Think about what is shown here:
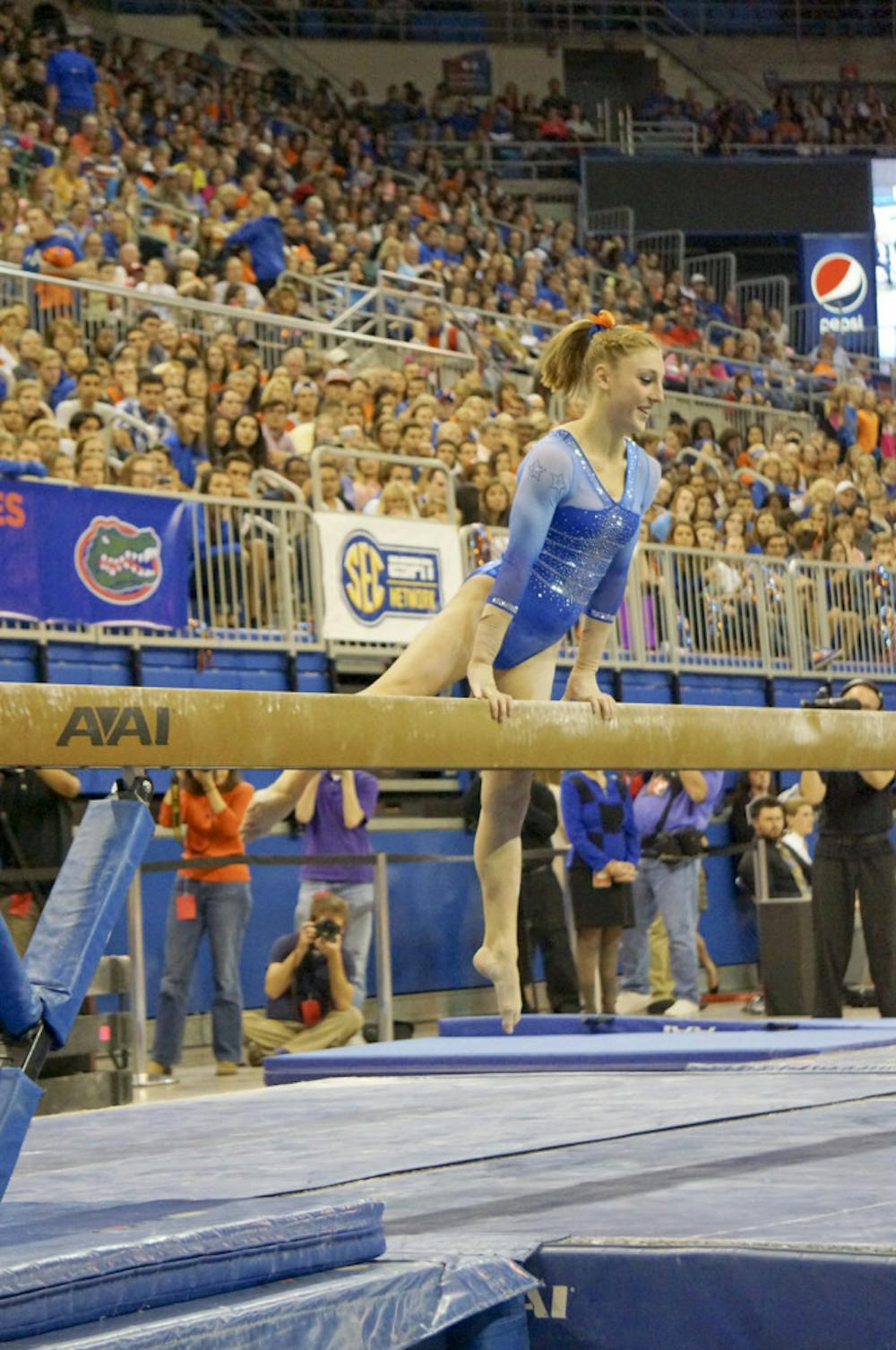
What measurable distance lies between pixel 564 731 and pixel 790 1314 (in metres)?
1.43

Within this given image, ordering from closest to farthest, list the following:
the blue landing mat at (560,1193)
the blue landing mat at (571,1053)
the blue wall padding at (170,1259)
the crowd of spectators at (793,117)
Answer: the blue wall padding at (170,1259) → the blue landing mat at (560,1193) → the blue landing mat at (571,1053) → the crowd of spectators at (793,117)

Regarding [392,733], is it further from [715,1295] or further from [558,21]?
[558,21]

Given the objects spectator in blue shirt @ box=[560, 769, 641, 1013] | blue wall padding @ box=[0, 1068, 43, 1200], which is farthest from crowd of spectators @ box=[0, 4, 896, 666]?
blue wall padding @ box=[0, 1068, 43, 1200]

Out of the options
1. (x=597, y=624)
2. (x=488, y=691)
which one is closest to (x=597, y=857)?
(x=597, y=624)

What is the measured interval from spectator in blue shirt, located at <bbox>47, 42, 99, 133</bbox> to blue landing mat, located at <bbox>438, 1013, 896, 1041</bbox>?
10015 millimetres

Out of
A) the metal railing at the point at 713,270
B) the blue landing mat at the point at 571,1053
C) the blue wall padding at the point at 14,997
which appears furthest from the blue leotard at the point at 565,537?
the metal railing at the point at 713,270

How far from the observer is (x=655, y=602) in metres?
12.7

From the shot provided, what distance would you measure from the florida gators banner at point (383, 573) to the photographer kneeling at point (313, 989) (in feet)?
8.20

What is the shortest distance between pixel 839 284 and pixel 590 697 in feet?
74.6

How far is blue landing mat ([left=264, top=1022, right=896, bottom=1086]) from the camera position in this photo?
625 cm

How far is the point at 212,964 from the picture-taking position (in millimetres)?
8414

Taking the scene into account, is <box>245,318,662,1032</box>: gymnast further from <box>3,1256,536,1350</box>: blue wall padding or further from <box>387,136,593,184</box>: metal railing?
<box>387,136,593,184</box>: metal railing

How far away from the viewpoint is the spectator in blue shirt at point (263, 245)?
1379 centimetres

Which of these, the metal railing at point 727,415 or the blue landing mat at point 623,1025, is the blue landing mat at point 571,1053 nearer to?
the blue landing mat at point 623,1025
